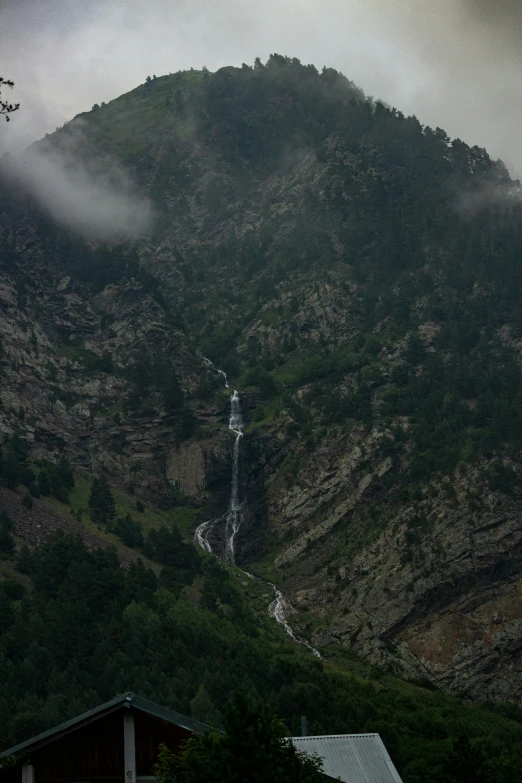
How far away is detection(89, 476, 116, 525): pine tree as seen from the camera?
135m

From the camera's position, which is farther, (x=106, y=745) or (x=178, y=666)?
(x=178, y=666)

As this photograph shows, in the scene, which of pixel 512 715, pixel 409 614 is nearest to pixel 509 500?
pixel 409 614

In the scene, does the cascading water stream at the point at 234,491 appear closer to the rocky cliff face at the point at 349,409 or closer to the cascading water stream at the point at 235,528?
the cascading water stream at the point at 235,528

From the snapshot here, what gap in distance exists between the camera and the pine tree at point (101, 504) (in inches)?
5305

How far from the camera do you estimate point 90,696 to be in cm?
8262

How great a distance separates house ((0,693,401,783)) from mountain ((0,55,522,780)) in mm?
81846

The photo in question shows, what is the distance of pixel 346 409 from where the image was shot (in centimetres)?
15338

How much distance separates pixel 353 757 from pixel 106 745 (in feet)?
44.8

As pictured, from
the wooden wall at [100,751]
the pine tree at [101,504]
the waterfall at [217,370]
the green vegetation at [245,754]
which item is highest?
the waterfall at [217,370]

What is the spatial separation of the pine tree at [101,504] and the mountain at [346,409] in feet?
47.2

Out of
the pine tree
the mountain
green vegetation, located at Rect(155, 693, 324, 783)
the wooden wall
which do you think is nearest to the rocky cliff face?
the mountain

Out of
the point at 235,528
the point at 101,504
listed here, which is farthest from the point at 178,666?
the point at 235,528

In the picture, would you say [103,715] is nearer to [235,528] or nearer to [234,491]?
[235,528]

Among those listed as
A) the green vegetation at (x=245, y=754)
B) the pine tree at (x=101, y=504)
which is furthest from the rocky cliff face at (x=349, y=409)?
the green vegetation at (x=245, y=754)
